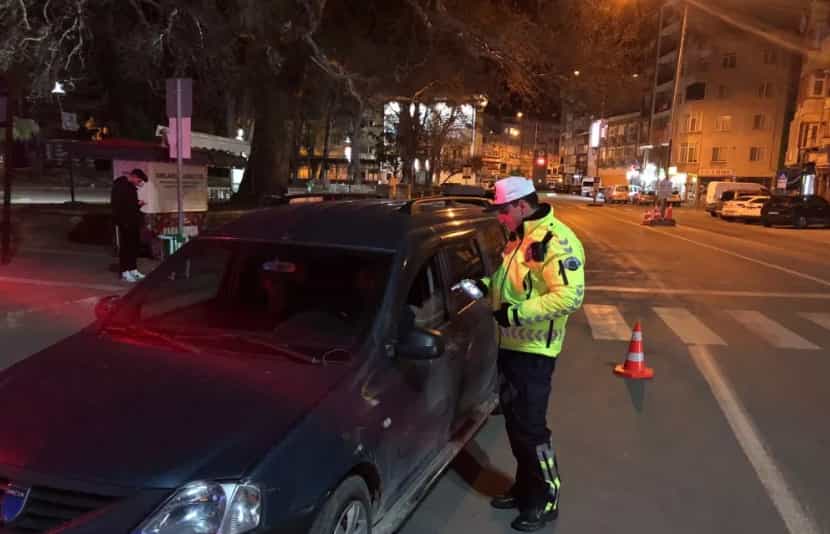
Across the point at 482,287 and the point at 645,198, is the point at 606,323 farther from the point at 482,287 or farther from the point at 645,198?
the point at 645,198

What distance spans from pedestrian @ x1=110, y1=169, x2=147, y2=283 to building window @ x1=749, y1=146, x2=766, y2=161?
6448cm

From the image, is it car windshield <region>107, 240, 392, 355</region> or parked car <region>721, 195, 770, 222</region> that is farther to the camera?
parked car <region>721, 195, 770, 222</region>

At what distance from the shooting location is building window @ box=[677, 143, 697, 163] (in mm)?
67562

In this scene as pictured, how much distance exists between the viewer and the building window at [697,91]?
66000 mm

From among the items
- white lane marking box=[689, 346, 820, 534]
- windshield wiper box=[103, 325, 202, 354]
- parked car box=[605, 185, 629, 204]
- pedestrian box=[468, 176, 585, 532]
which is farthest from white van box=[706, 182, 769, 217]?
windshield wiper box=[103, 325, 202, 354]

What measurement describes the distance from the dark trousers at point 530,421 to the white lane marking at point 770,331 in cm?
574

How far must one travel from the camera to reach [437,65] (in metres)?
22.4

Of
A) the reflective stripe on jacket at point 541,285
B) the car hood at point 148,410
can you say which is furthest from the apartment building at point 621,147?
the car hood at point 148,410

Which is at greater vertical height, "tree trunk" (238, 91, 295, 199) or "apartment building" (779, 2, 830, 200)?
"apartment building" (779, 2, 830, 200)

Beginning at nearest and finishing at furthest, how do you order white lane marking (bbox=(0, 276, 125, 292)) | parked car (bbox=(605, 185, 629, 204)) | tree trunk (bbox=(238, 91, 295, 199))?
1. white lane marking (bbox=(0, 276, 125, 292))
2. tree trunk (bbox=(238, 91, 295, 199))
3. parked car (bbox=(605, 185, 629, 204))

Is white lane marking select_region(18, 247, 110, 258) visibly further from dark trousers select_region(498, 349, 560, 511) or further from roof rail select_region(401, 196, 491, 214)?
dark trousers select_region(498, 349, 560, 511)

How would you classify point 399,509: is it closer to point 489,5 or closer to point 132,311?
point 132,311

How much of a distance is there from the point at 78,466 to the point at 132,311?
1568mm

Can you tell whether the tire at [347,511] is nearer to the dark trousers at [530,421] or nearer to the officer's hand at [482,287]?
A: the dark trousers at [530,421]
